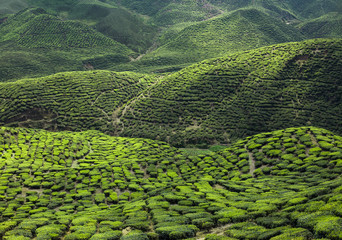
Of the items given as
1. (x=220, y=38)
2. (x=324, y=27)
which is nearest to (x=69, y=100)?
(x=220, y=38)

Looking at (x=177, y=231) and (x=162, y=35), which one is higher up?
(x=162, y=35)

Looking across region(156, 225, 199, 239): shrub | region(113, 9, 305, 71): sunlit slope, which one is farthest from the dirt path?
region(113, 9, 305, 71): sunlit slope

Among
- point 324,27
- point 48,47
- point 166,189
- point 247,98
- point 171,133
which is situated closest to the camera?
point 166,189

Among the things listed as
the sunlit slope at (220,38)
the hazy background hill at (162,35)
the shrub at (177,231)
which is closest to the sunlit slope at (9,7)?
the hazy background hill at (162,35)

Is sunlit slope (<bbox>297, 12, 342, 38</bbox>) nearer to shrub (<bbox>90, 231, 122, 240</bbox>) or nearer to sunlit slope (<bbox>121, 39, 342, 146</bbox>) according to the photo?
sunlit slope (<bbox>121, 39, 342, 146</bbox>)

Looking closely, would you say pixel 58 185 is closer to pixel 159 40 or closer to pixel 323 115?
pixel 323 115

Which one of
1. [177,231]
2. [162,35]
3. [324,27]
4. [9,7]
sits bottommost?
[177,231]

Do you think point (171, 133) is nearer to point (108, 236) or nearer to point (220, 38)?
point (108, 236)
